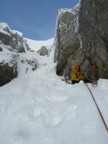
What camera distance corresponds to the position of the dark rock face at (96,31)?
1264 cm

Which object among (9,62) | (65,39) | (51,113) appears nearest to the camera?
(51,113)

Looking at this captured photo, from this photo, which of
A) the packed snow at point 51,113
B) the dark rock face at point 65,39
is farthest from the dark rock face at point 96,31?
the dark rock face at point 65,39

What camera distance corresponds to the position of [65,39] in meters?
15.5

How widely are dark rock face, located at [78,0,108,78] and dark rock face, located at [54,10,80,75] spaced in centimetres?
131

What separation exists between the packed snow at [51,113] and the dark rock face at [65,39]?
1.49m

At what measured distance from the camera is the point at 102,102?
9.64 metres

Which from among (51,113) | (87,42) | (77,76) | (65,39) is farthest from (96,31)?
(51,113)

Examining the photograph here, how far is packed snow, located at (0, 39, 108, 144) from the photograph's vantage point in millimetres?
7711

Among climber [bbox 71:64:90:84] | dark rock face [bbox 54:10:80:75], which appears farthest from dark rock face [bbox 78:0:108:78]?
dark rock face [bbox 54:10:80:75]

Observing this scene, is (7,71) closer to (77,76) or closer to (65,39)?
(65,39)

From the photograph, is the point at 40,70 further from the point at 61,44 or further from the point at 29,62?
the point at 61,44

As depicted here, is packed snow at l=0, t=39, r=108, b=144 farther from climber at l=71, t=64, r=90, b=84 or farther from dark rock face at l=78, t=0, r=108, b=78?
dark rock face at l=78, t=0, r=108, b=78

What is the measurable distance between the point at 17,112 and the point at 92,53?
555 cm

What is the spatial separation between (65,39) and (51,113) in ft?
22.0
